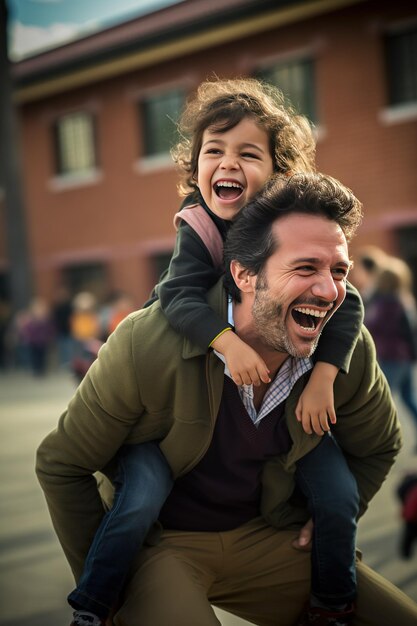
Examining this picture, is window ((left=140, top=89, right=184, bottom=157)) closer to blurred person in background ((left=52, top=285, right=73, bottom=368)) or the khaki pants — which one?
blurred person in background ((left=52, top=285, right=73, bottom=368))

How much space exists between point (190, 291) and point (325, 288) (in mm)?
440

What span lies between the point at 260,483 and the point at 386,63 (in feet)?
48.7

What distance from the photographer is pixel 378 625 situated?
7.99ft

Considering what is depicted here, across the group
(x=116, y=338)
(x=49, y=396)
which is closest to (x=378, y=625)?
(x=116, y=338)

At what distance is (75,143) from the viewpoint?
22.1 metres

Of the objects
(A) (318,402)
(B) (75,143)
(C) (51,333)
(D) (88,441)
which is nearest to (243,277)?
(A) (318,402)

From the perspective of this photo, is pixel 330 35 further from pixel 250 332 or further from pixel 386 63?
pixel 250 332

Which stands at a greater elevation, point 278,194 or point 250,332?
point 278,194

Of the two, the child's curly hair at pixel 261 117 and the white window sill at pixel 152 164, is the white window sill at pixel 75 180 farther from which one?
the child's curly hair at pixel 261 117

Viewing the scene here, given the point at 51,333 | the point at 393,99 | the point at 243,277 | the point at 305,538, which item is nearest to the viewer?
the point at 243,277

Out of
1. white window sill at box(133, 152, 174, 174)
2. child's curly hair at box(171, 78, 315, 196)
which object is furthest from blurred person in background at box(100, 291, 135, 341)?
child's curly hair at box(171, 78, 315, 196)

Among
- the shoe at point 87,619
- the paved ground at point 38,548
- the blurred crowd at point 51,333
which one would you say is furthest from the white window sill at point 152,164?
the shoe at point 87,619

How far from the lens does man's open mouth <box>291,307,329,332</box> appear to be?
91.6 inches

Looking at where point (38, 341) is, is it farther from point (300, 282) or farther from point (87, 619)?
point (300, 282)
